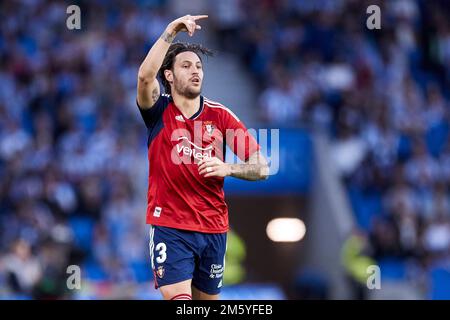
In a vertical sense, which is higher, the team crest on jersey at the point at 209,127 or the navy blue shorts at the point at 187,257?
the team crest on jersey at the point at 209,127

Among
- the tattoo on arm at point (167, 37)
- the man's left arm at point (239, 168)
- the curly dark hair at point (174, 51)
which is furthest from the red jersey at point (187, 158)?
the tattoo on arm at point (167, 37)

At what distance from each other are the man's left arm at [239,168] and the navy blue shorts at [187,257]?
56 centimetres

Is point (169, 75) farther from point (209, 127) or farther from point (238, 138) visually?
point (238, 138)

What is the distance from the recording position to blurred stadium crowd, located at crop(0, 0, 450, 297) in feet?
57.0

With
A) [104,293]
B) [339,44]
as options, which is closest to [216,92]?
[339,44]

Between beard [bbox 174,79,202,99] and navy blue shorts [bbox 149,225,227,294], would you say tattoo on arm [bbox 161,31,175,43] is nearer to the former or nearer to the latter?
beard [bbox 174,79,202,99]

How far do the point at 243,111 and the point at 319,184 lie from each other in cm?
213

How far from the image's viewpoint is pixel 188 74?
882cm

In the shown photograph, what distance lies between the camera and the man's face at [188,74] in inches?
347

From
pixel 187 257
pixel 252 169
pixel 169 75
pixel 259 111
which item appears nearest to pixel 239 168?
pixel 252 169

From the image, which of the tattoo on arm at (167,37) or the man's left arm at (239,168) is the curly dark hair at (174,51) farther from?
the man's left arm at (239,168)

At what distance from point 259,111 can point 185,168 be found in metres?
11.8

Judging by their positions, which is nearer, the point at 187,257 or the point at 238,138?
the point at 187,257

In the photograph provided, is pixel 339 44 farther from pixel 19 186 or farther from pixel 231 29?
pixel 19 186
